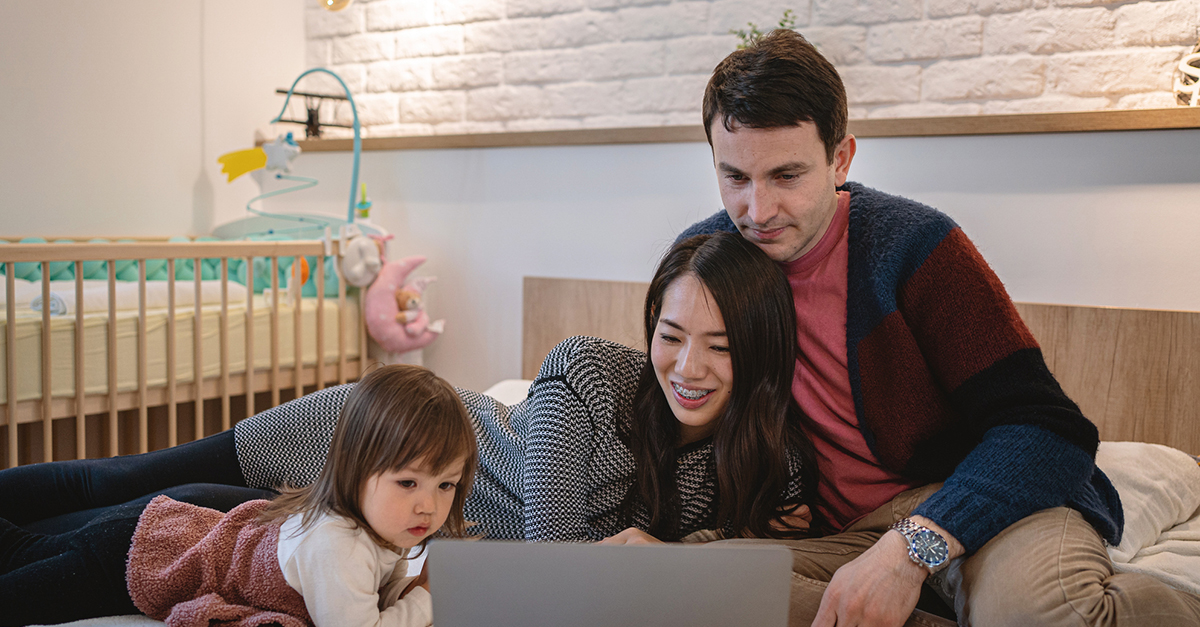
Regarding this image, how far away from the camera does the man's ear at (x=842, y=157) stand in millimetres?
1223

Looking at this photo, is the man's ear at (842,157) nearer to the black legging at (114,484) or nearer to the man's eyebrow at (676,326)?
the man's eyebrow at (676,326)

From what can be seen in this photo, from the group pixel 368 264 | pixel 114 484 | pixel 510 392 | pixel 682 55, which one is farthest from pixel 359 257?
pixel 114 484

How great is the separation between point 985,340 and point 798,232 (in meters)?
0.28

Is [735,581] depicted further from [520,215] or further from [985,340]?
[520,215]

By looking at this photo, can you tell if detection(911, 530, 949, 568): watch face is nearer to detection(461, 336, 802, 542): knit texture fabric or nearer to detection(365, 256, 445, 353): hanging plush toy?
detection(461, 336, 802, 542): knit texture fabric

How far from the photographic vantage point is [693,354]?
117 cm

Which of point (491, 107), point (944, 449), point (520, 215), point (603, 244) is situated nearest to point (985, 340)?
point (944, 449)

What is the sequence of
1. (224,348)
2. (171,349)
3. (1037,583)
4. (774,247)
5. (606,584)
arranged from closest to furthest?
(606,584) → (1037,583) → (774,247) → (171,349) → (224,348)

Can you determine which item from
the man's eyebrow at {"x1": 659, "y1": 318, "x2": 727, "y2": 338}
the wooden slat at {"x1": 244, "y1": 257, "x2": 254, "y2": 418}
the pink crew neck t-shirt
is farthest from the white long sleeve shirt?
the wooden slat at {"x1": 244, "y1": 257, "x2": 254, "y2": 418}

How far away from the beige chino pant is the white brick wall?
1.33 m

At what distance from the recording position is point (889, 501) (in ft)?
4.04

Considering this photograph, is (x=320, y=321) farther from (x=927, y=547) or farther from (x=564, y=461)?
(x=927, y=547)

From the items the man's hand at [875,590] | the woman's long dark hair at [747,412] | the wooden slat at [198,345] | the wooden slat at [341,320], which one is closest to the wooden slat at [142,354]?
the wooden slat at [198,345]

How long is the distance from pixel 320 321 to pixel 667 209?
44.5 inches
